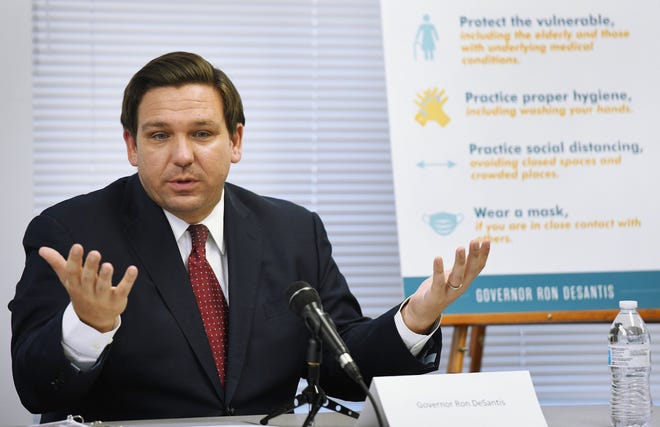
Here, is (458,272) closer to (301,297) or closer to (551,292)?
(301,297)

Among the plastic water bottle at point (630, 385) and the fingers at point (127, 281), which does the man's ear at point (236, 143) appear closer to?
the fingers at point (127, 281)

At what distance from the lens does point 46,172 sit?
382cm

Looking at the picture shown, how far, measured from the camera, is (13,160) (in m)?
3.71

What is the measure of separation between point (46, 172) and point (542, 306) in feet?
7.09

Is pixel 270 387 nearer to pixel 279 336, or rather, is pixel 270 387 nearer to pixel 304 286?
pixel 279 336

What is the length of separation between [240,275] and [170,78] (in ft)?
1.86

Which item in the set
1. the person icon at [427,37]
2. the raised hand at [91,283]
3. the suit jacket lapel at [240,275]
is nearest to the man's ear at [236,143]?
the suit jacket lapel at [240,275]

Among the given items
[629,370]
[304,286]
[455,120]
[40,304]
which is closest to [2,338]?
[40,304]

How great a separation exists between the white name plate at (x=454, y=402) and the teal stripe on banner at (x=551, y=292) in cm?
166

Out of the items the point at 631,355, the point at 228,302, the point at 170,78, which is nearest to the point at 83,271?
the point at 228,302

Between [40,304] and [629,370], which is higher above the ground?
[40,304]

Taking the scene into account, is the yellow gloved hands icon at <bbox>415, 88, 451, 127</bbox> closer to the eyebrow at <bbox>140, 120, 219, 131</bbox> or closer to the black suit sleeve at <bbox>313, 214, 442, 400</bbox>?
the black suit sleeve at <bbox>313, 214, 442, 400</bbox>

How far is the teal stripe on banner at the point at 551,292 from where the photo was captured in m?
3.34

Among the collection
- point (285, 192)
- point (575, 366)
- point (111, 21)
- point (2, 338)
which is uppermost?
point (111, 21)
